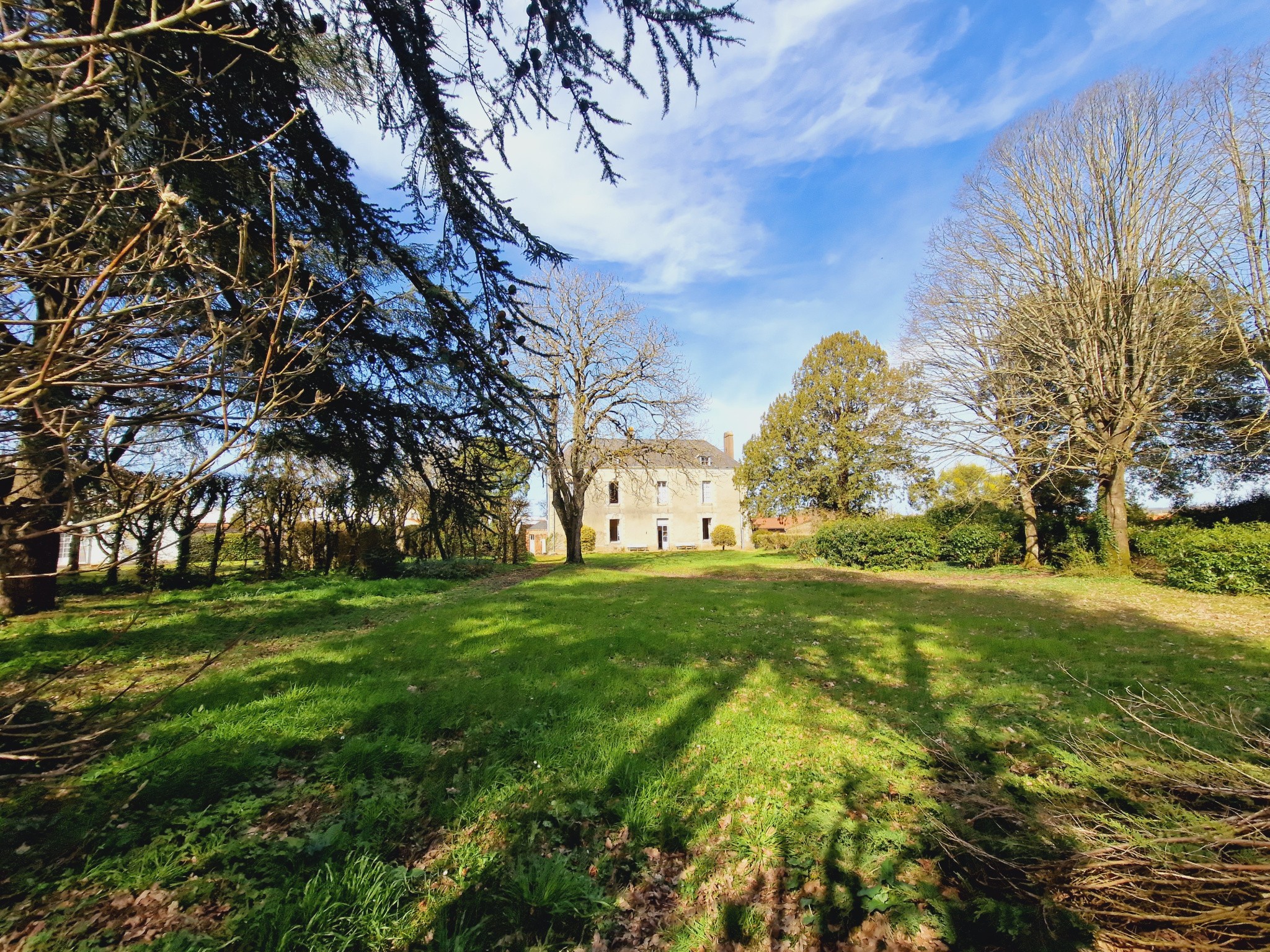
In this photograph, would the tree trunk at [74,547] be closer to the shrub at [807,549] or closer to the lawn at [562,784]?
the lawn at [562,784]


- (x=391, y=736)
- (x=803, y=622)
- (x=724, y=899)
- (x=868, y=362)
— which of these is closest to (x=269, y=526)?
(x=391, y=736)

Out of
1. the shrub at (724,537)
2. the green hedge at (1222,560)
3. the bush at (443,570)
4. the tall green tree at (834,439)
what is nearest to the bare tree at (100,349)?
the bush at (443,570)

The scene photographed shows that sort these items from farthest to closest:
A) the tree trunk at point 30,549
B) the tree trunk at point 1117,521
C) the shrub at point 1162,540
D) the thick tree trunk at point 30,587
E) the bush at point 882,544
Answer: the bush at point 882,544
the tree trunk at point 1117,521
the shrub at point 1162,540
the thick tree trunk at point 30,587
the tree trunk at point 30,549

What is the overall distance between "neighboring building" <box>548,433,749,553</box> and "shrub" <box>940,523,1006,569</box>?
1564 cm

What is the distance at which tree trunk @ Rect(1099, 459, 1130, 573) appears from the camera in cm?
1377

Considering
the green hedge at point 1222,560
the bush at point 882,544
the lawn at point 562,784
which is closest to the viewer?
the lawn at point 562,784

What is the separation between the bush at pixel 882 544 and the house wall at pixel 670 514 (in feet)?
47.1

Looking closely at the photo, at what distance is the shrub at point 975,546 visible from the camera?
17.2 metres

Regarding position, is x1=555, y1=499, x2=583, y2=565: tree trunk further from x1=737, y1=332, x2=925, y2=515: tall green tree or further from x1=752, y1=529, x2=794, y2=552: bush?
x1=752, y1=529, x2=794, y2=552: bush

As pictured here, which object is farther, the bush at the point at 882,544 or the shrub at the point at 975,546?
the bush at the point at 882,544

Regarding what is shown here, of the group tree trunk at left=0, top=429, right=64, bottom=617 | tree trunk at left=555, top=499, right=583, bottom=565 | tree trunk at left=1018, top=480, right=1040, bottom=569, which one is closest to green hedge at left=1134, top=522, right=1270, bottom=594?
tree trunk at left=1018, top=480, right=1040, bottom=569

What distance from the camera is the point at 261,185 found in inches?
132

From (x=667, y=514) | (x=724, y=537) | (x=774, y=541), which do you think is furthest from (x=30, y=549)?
(x=724, y=537)

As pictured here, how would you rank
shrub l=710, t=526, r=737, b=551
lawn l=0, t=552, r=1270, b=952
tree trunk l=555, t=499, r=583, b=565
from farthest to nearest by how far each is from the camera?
shrub l=710, t=526, r=737, b=551
tree trunk l=555, t=499, r=583, b=565
lawn l=0, t=552, r=1270, b=952
